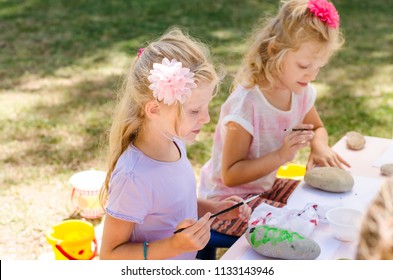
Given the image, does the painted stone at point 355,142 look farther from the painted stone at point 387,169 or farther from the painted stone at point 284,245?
the painted stone at point 284,245

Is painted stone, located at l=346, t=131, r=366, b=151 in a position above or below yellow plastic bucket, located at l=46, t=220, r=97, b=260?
above

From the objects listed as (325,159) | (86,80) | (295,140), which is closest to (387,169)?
(325,159)

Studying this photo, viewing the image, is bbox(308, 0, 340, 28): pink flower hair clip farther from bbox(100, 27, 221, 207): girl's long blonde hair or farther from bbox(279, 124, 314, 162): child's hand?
bbox(100, 27, 221, 207): girl's long blonde hair

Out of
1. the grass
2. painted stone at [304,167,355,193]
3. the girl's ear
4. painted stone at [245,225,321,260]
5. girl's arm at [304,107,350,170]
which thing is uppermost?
the girl's ear

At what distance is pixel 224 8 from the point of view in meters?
6.67

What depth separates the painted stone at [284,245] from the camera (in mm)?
1646

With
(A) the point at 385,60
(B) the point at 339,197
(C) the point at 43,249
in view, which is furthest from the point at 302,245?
(A) the point at 385,60

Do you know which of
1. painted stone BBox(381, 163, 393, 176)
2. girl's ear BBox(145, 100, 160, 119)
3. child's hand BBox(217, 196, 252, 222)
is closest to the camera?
girl's ear BBox(145, 100, 160, 119)

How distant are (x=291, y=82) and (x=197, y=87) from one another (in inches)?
26.9

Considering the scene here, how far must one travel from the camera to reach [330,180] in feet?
6.79

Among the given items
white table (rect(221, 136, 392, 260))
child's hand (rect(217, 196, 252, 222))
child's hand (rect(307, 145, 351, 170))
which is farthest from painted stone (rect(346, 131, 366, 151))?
child's hand (rect(217, 196, 252, 222))

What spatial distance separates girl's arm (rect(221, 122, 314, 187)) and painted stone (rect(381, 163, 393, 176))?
28 centimetres

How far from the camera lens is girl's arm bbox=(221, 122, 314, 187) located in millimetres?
2307

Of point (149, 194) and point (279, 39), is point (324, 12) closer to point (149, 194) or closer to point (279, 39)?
point (279, 39)
